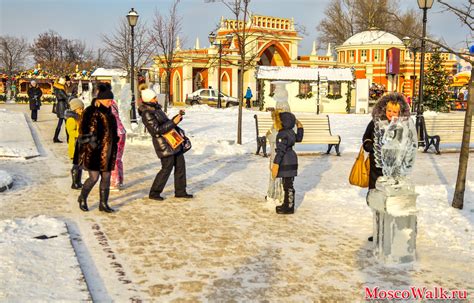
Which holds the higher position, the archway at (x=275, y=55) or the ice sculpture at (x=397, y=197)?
the archway at (x=275, y=55)

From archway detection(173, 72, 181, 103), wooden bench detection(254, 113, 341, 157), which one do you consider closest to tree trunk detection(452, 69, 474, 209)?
wooden bench detection(254, 113, 341, 157)

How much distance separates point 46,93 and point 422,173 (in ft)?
150

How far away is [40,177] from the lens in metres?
9.58

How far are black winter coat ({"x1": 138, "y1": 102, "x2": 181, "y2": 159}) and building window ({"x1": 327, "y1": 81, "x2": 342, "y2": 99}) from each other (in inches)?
1020

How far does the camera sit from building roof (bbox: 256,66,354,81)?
3191 cm

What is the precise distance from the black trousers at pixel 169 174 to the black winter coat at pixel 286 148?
1.61 metres

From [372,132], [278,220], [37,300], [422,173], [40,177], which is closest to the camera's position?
[37,300]

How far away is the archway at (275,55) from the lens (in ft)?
157

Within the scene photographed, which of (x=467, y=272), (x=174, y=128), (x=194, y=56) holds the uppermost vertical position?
(x=194, y=56)

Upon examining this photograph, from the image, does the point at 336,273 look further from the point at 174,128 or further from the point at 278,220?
the point at 174,128

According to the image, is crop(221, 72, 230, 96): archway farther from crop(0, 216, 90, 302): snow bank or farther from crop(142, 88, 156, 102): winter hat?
crop(0, 216, 90, 302): snow bank

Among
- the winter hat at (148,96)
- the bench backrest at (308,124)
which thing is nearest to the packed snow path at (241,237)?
the winter hat at (148,96)

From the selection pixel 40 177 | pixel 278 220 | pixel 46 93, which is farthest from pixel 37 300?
pixel 46 93

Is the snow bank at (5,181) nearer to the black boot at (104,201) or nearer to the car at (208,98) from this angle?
the black boot at (104,201)
